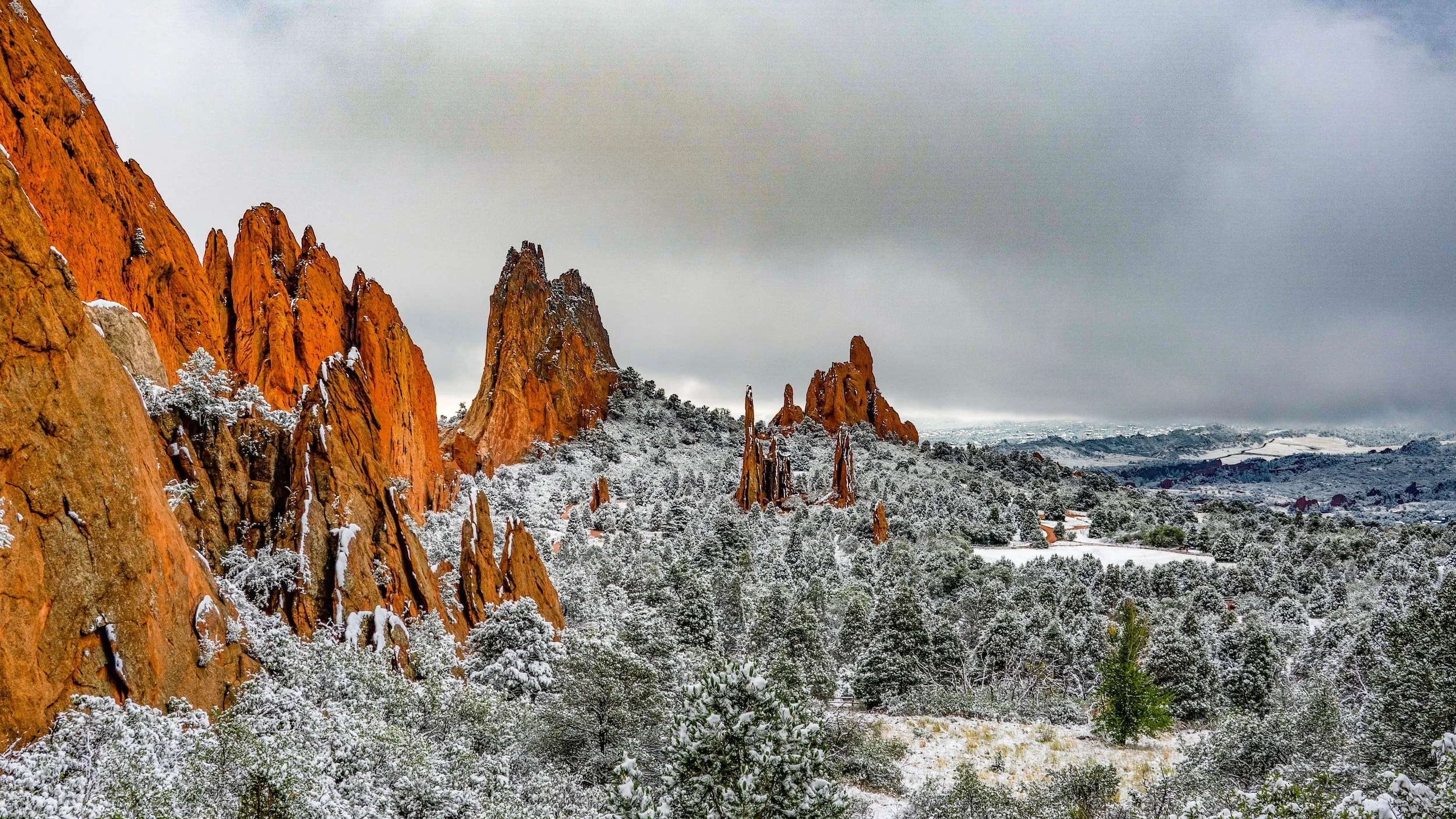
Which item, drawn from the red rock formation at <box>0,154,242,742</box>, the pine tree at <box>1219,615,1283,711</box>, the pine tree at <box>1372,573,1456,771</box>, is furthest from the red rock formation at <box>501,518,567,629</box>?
the pine tree at <box>1219,615,1283,711</box>

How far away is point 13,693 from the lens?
1109cm

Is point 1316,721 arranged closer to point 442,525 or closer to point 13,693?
point 13,693

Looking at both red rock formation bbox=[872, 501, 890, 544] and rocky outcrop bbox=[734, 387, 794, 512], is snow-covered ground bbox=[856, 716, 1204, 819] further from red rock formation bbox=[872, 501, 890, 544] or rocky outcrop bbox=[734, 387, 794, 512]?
rocky outcrop bbox=[734, 387, 794, 512]

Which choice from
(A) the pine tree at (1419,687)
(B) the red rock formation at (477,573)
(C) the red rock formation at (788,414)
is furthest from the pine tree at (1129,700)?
(C) the red rock formation at (788,414)

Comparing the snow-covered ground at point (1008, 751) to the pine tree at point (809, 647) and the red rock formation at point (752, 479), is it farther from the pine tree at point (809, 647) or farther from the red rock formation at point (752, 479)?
the red rock formation at point (752, 479)

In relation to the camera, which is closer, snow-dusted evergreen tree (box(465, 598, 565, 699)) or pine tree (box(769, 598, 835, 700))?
snow-dusted evergreen tree (box(465, 598, 565, 699))

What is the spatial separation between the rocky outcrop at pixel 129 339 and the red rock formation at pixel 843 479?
3070 inches

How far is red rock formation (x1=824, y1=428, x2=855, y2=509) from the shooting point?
91.2 m

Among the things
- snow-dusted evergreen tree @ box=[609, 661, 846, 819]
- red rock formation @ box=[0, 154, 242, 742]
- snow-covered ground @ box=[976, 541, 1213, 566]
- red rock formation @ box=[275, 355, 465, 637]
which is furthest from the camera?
snow-covered ground @ box=[976, 541, 1213, 566]

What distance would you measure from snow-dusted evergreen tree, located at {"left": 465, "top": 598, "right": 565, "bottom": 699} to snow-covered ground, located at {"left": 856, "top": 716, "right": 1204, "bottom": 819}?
1475 centimetres

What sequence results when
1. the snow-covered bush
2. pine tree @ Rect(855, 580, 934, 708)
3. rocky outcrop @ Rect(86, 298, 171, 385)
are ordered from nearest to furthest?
the snow-covered bush, rocky outcrop @ Rect(86, 298, 171, 385), pine tree @ Rect(855, 580, 934, 708)

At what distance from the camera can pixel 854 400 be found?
144250mm

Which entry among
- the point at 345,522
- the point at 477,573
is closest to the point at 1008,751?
the point at 477,573

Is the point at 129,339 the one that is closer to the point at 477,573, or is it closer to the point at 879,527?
the point at 477,573
